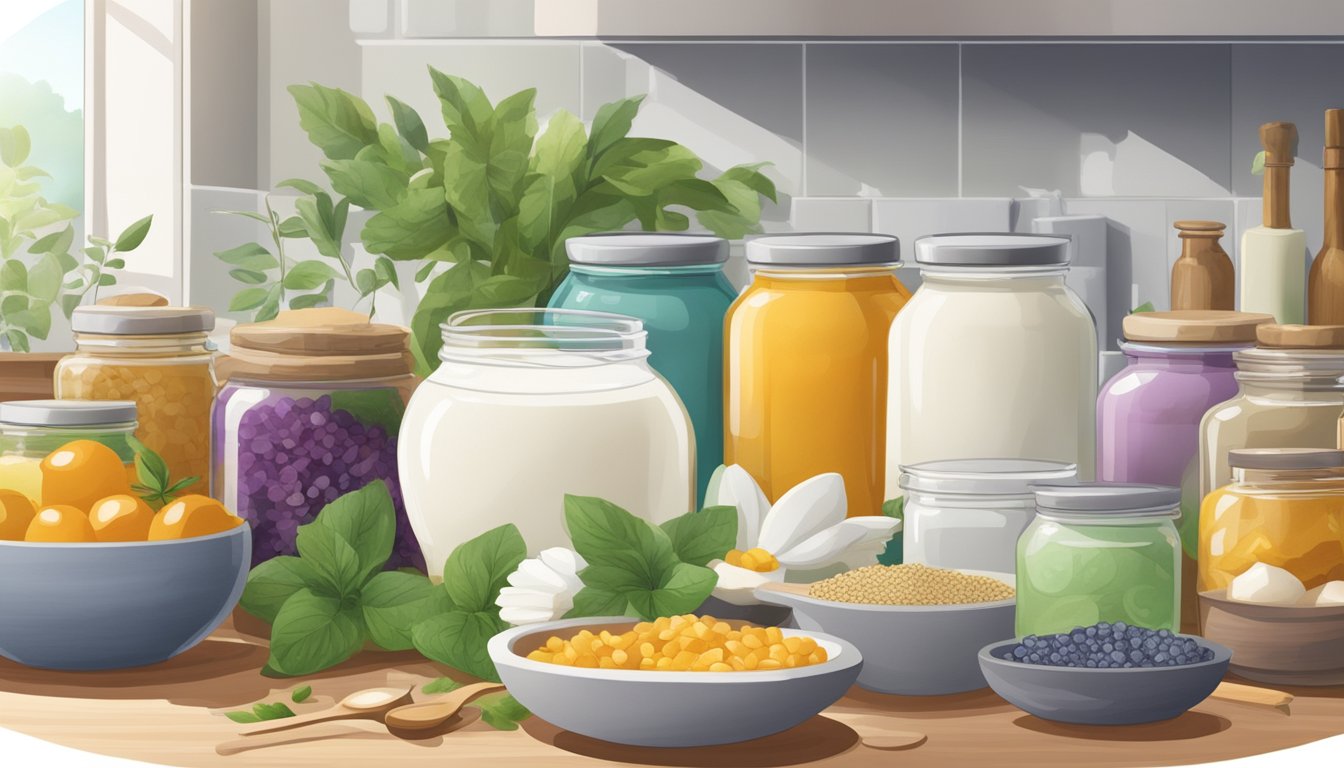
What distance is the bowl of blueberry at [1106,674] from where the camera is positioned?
906 millimetres

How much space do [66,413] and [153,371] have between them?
15cm

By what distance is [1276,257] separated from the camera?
4.58ft

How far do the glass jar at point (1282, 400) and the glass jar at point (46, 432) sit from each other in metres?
0.82

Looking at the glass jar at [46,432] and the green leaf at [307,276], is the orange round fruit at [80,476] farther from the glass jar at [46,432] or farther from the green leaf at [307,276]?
the green leaf at [307,276]

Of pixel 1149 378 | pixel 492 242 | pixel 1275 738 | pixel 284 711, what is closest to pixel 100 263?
pixel 492 242

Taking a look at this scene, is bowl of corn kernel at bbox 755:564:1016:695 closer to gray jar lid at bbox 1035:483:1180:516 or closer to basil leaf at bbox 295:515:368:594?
gray jar lid at bbox 1035:483:1180:516

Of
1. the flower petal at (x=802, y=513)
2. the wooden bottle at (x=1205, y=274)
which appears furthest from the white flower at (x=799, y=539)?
the wooden bottle at (x=1205, y=274)

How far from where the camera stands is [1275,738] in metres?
0.92

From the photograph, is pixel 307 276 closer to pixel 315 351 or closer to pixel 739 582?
pixel 315 351

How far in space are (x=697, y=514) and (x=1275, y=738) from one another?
400 millimetres

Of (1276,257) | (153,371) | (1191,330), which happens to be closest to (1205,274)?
(1276,257)

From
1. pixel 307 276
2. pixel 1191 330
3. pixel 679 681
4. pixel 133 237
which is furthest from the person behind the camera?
pixel 133 237

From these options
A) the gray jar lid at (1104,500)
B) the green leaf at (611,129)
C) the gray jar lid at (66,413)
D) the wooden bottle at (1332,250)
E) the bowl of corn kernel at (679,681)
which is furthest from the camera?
the green leaf at (611,129)

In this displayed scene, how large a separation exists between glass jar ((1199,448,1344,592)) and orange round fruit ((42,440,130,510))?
0.80 metres
